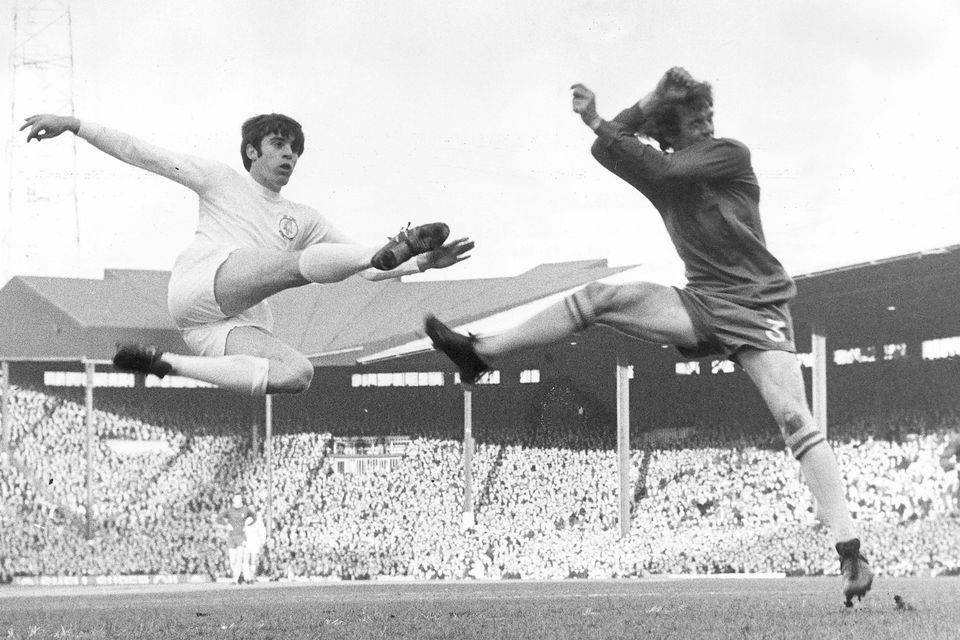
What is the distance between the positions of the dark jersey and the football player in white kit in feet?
3.53

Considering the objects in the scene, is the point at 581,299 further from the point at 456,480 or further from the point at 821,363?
the point at 456,480

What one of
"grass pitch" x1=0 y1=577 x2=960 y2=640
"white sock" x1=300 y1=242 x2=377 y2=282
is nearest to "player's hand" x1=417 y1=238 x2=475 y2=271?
"white sock" x1=300 y1=242 x2=377 y2=282

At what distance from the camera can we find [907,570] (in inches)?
791

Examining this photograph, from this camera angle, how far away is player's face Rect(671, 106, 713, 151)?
20.2 feet

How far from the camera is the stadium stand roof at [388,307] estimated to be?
24.0m

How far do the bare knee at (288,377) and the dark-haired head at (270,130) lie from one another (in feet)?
4.26

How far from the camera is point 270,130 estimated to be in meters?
7.62

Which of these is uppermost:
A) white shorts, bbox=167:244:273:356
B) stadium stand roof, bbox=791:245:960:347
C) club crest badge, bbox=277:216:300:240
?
stadium stand roof, bbox=791:245:960:347

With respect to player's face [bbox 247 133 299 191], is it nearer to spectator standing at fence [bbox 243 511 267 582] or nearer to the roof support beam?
the roof support beam

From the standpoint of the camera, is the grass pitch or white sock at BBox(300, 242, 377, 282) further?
the grass pitch

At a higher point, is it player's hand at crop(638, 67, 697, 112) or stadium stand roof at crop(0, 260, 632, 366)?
stadium stand roof at crop(0, 260, 632, 366)

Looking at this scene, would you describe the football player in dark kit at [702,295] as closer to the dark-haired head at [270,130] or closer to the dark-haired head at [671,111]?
the dark-haired head at [671,111]

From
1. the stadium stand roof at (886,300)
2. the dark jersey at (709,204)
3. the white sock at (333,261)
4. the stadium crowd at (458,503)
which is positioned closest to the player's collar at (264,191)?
the white sock at (333,261)

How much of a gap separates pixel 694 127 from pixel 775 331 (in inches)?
39.2
